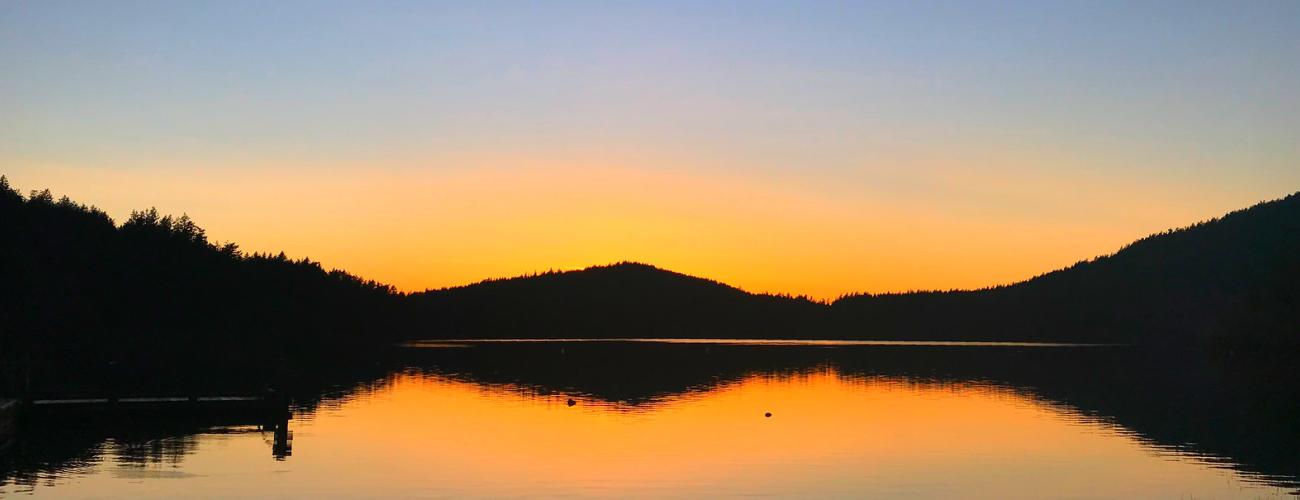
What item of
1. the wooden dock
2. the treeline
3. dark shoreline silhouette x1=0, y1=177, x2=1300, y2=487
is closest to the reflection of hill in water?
dark shoreline silhouette x1=0, y1=177, x2=1300, y2=487

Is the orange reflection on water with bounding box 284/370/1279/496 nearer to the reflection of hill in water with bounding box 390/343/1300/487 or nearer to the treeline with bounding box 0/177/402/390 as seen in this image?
the reflection of hill in water with bounding box 390/343/1300/487

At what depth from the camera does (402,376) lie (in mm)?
114812

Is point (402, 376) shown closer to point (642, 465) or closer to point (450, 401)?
point (450, 401)

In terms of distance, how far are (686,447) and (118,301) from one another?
80.2m

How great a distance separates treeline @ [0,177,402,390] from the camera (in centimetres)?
9231

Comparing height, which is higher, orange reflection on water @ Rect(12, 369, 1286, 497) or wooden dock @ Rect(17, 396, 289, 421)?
wooden dock @ Rect(17, 396, 289, 421)

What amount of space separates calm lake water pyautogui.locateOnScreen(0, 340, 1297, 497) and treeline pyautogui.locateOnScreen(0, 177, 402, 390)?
16726 mm

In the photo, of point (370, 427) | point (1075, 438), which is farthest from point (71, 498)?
point (1075, 438)

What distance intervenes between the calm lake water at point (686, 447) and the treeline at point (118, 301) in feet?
54.9

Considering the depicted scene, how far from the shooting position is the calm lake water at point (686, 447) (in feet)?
140

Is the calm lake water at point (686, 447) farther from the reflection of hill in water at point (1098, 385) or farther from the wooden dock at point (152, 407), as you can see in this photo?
the wooden dock at point (152, 407)

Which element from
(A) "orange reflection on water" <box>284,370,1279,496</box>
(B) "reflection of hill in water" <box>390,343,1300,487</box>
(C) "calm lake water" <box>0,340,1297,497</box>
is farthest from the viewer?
(B) "reflection of hill in water" <box>390,343,1300,487</box>

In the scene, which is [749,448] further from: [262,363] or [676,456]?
[262,363]

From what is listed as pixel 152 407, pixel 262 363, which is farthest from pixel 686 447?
pixel 262 363
